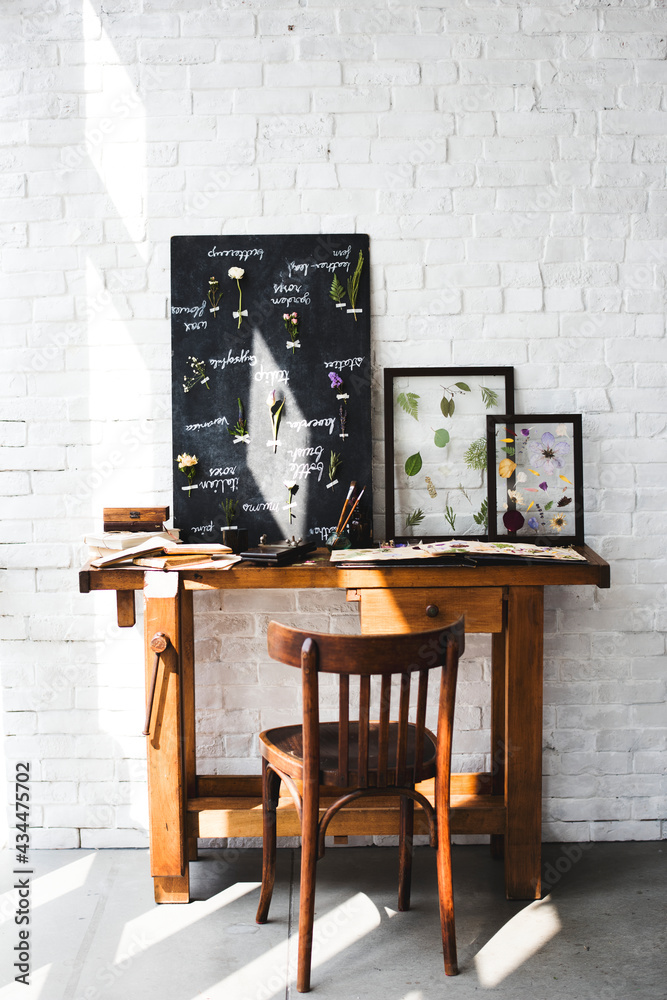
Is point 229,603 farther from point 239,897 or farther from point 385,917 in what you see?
point 385,917

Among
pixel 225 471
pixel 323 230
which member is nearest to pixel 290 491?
pixel 225 471

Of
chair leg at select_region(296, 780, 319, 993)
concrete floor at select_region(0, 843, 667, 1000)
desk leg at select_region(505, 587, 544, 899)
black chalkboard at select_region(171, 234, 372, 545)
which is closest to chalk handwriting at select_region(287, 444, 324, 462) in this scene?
black chalkboard at select_region(171, 234, 372, 545)

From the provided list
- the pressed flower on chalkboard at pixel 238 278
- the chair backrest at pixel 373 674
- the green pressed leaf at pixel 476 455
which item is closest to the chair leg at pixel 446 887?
the chair backrest at pixel 373 674

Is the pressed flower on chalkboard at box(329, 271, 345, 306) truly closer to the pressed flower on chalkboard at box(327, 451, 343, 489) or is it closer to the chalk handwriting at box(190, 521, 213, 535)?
the pressed flower on chalkboard at box(327, 451, 343, 489)

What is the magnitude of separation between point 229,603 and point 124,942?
1.01 meters

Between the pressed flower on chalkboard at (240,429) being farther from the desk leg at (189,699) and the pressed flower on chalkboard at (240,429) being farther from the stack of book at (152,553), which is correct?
→ the desk leg at (189,699)

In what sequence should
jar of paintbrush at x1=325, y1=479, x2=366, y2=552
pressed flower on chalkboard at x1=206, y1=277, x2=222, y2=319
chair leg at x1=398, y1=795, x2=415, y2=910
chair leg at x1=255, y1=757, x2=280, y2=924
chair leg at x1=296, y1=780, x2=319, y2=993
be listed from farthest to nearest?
pressed flower on chalkboard at x1=206, y1=277, x2=222, y2=319 < jar of paintbrush at x1=325, y1=479, x2=366, y2=552 < chair leg at x1=398, y1=795, x2=415, y2=910 < chair leg at x1=255, y1=757, x2=280, y2=924 < chair leg at x1=296, y1=780, x2=319, y2=993

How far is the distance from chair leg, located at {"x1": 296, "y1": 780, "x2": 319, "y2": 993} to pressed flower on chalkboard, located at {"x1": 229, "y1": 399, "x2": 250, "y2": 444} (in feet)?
3.70

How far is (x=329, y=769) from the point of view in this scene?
6.38 feet

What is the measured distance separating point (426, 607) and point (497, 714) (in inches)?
25.1

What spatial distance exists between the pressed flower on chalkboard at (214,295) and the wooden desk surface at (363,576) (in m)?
0.88

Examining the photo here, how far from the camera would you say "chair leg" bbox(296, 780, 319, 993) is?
6.22 feet

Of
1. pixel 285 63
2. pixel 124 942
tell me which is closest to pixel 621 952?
pixel 124 942

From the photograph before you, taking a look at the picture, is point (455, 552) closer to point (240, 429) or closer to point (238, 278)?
point (240, 429)
